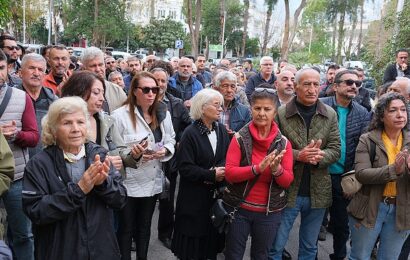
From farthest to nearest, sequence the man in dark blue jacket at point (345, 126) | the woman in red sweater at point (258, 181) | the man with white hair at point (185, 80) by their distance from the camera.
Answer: the man with white hair at point (185, 80) → the man in dark blue jacket at point (345, 126) → the woman in red sweater at point (258, 181)

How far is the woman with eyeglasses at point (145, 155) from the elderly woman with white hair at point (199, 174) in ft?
0.86

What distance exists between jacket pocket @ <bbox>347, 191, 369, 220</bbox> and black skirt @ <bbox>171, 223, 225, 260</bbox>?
1291 millimetres

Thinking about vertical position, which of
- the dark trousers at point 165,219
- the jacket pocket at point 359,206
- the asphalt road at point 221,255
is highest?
the jacket pocket at point 359,206

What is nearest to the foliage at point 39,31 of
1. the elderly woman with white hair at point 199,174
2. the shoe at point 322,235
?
the shoe at point 322,235

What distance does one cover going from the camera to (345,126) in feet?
13.4

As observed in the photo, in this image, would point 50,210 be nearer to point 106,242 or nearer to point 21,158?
point 106,242

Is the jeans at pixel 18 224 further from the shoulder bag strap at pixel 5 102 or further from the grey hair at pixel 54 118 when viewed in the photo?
the grey hair at pixel 54 118

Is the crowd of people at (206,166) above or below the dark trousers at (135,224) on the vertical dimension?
above

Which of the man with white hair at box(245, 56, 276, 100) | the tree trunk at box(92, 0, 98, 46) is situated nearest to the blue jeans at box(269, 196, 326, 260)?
the man with white hair at box(245, 56, 276, 100)

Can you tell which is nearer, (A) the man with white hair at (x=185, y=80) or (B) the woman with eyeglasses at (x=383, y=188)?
(B) the woman with eyeglasses at (x=383, y=188)

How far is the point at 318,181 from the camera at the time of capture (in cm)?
Answer: 378

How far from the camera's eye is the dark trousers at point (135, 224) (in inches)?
149

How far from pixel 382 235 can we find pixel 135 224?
2.31 meters

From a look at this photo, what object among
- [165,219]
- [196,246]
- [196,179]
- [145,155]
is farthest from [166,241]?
[145,155]
